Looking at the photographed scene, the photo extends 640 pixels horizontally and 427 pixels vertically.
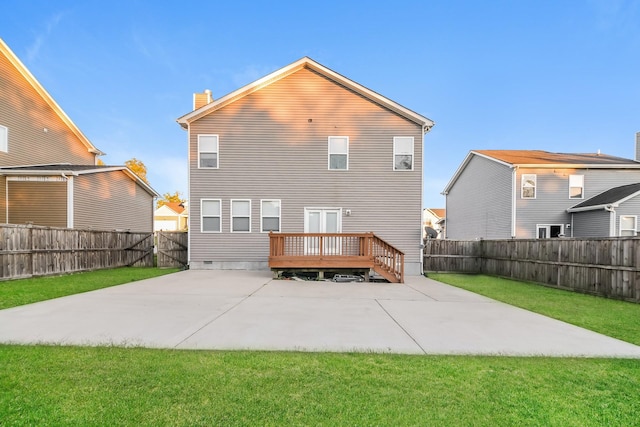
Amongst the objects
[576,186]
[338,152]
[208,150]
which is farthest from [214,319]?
[576,186]

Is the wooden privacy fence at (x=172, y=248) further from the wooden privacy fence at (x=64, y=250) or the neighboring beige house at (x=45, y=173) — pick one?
the neighboring beige house at (x=45, y=173)

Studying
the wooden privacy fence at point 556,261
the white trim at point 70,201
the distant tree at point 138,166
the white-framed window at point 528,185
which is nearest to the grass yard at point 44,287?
the white trim at point 70,201

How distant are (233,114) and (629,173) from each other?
21.6 m

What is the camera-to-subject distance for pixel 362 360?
3.44 m

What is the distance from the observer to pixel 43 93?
647 inches

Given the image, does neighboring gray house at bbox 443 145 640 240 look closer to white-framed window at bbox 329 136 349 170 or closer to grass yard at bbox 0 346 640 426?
white-framed window at bbox 329 136 349 170

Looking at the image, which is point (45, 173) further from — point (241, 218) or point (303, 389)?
point (303, 389)

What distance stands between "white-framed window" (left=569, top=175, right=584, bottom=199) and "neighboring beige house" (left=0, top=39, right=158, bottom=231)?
2477 centimetres

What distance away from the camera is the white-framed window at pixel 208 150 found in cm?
1301

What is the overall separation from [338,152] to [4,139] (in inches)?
615

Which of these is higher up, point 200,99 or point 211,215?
point 200,99

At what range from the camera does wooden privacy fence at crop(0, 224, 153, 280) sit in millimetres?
9500

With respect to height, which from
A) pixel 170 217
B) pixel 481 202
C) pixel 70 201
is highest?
pixel 481 202

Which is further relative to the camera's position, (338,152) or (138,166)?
(138,166)
